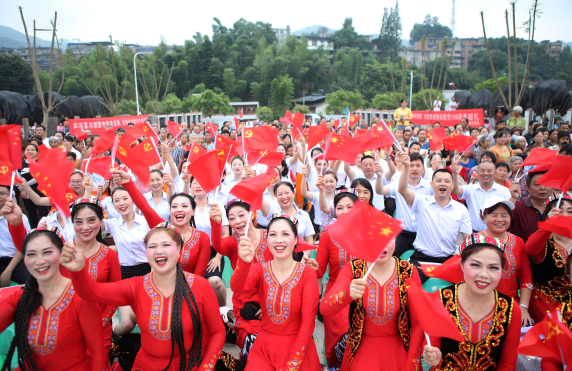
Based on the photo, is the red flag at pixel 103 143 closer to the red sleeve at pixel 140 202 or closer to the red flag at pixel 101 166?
the red flag at pixel 101 166

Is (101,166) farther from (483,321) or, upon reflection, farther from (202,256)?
(483,321)

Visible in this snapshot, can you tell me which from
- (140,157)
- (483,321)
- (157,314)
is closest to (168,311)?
(157,314)

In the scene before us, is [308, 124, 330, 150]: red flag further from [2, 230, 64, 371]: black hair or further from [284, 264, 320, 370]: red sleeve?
[2, 230, 64, 371]: black hair

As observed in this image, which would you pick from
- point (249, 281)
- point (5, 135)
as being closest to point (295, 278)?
point (249, 281)

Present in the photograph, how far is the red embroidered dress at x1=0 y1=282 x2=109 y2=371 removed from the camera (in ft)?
8.00

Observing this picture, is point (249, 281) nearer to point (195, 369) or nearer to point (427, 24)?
point (195, 369)

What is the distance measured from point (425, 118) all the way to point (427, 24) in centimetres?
15549

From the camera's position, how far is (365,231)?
228 cm

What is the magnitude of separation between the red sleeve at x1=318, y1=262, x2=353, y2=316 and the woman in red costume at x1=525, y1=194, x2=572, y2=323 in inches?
62.1

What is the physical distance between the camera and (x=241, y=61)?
62406 mm

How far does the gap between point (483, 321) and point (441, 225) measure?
179cm

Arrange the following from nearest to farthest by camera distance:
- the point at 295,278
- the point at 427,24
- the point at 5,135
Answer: the point at 295,278
the point at 5,135
the point at 427,24

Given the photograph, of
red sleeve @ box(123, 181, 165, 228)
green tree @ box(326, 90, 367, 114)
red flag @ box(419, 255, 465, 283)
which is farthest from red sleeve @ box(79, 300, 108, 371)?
green tree @ box(326, 90, 367, 114)

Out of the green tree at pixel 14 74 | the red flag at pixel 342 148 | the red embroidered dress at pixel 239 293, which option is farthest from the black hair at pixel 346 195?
the green tree at pixel 14 74
